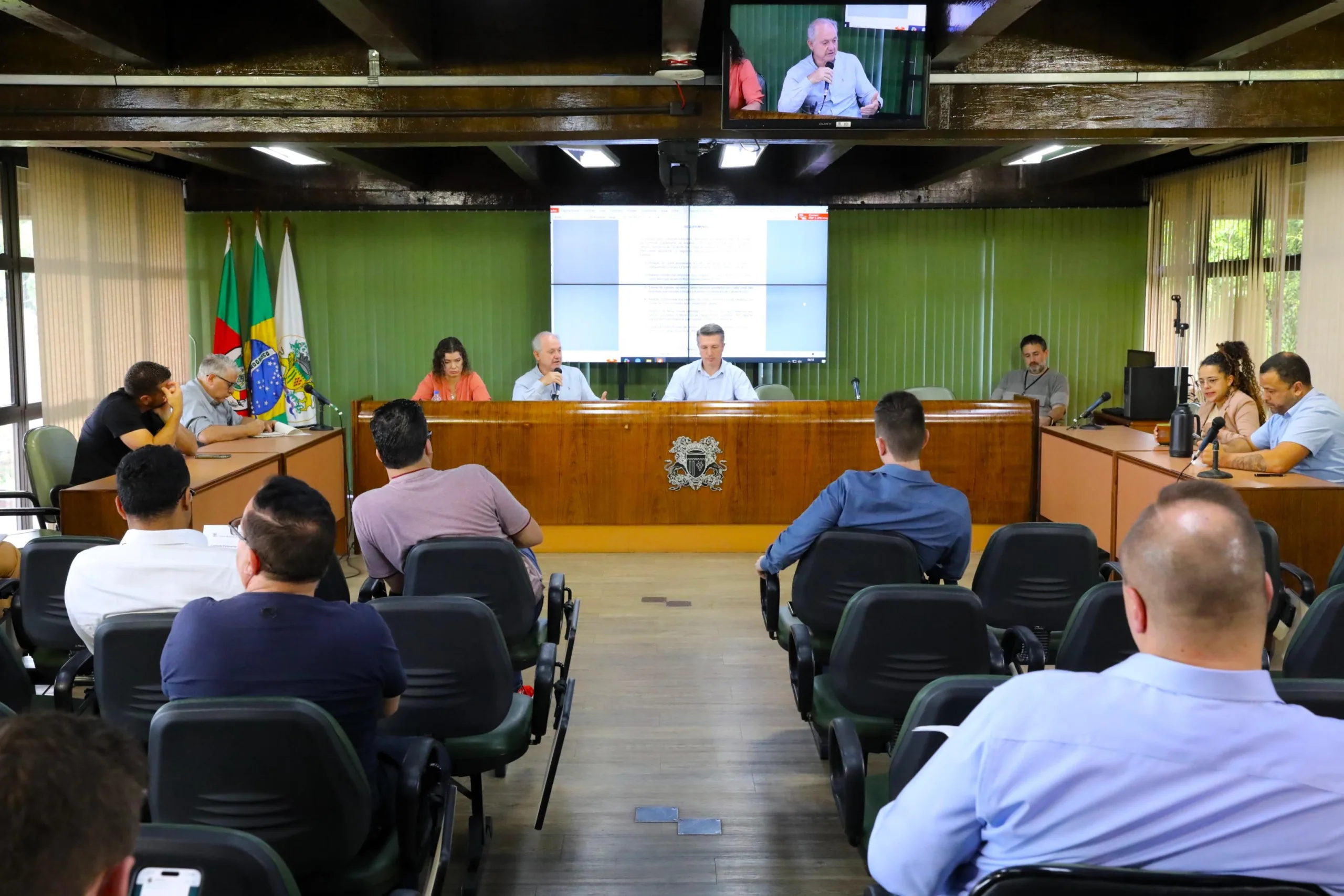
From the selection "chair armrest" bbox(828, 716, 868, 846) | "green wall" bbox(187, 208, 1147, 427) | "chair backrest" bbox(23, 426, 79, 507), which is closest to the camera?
"chair armrest" bbox(828, 716, 868, 846)

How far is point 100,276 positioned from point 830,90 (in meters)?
5.18

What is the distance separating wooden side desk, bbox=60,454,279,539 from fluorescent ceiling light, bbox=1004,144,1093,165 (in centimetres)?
470

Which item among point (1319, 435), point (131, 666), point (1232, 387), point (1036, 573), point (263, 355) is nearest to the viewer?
point (131, 666)

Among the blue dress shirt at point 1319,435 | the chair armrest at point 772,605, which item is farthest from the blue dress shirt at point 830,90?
the blue dress shirt at point 1319,435

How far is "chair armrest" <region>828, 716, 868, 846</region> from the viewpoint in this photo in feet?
7.09

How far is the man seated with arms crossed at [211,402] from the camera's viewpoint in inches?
237

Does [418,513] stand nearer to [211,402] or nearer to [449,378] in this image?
[211,402]

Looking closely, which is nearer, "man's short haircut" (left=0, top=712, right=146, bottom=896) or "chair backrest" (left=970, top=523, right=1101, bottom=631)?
"man's short haircut" (left=0, top=712, right=146, bottom=896)

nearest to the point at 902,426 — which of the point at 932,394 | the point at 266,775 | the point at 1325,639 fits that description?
the point at 1325,639

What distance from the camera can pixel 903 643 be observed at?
108 inches

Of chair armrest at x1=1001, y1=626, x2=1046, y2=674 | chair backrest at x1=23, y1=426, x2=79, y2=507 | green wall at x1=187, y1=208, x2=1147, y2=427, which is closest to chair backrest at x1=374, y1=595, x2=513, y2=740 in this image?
chair armrest at x1=1001, y1=626, x2=1046, y2=674

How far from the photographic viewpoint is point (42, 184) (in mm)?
6613

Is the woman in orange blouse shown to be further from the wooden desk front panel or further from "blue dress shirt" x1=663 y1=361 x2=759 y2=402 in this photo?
"blue dress shirt" x1=663 y1=361 x2=759 y2=402

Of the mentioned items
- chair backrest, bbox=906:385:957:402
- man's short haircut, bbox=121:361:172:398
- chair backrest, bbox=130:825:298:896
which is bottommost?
chair backrest, bbox=130:825:298:896
